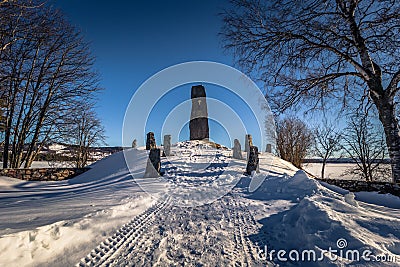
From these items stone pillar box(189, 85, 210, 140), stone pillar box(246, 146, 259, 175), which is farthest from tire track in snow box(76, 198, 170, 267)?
stone pillar box(189, 85, 210, 140)

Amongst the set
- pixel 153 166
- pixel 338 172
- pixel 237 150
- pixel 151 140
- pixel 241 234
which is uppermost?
pixel 151 140

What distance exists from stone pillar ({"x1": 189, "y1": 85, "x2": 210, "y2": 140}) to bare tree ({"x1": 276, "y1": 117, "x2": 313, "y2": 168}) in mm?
7326

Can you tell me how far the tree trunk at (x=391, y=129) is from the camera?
511 centimetres

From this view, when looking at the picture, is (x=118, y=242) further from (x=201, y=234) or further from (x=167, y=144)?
(x=167, y=144)

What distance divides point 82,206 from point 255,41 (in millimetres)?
6810

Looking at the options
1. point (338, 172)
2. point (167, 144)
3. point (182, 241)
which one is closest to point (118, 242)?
point (182, 241)

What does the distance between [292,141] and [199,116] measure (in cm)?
963

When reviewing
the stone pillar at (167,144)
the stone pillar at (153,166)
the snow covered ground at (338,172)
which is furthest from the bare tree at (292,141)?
the stone pillar at (153,166)

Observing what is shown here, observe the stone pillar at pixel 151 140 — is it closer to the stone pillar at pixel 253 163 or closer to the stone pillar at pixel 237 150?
the stone pillar at pixel 237 150

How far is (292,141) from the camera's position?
18.5 m

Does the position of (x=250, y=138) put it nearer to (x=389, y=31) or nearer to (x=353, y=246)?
(x=389, y=31)

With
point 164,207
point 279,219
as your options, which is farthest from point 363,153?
point 164,207

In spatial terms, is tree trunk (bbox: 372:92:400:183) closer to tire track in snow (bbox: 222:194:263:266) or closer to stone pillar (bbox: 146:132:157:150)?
tire track in snow (bbox: 222:194:263:266)

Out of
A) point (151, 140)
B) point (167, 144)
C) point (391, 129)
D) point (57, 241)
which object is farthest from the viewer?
point (167, 144)
